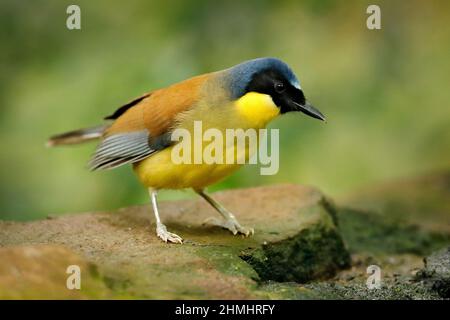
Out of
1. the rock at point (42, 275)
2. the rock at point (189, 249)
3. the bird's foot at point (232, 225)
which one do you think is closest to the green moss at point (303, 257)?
the rock at point (189, 249)

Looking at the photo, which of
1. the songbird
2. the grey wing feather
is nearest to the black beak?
the songbird

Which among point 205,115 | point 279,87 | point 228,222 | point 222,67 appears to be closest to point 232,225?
point 228,222

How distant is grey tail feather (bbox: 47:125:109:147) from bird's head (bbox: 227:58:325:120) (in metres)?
1.50

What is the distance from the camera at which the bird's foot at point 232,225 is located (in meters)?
5.08

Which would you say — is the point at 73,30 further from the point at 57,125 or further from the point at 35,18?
the point at 57,125

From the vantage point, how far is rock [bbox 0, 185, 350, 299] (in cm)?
361

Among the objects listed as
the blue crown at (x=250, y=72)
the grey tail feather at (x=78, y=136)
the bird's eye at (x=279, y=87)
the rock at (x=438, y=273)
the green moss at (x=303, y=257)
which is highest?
the blue crown at (x=250, y=72)

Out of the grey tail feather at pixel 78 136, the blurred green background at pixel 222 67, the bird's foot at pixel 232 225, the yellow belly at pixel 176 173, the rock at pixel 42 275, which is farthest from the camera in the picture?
the blurred green background at pixel 222 67

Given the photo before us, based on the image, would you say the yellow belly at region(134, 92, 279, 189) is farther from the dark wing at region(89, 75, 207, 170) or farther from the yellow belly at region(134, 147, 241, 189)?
the dark wing at region(89, 75, 207, 170)

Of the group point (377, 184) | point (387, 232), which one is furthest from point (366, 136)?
point (387, 232)

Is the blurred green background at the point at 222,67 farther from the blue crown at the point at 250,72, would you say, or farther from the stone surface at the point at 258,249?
the blue crown at the point at 250,72

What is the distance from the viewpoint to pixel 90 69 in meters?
8.14

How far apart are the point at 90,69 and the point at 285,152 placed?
7.80ft

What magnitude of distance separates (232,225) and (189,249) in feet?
2.86
